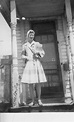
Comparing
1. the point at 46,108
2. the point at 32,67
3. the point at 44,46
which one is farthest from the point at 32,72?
the point at 44,46

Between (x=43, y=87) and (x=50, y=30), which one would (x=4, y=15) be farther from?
(x=43, y=87)

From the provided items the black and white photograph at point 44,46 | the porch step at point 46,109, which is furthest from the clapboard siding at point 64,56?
the porch step at point 46,109

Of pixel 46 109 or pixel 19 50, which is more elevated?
pixel 19 50

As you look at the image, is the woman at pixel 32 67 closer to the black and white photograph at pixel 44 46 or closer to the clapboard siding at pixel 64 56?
the black and white photograph at pixel 44 46

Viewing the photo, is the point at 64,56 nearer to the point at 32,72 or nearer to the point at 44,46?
the point at 44,46

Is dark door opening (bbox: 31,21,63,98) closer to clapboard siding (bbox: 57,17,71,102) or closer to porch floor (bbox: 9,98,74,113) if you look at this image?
clapboard siding (bbox: 57,17,71,102)

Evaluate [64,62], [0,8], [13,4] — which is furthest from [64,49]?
[0,8]

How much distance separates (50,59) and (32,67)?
1926 millimetres

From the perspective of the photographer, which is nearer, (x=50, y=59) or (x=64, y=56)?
(x=64, y=56)

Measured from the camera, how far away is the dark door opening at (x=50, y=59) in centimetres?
461

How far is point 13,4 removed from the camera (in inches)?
158

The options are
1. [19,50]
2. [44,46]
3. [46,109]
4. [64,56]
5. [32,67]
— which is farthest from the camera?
Result: [44,46]

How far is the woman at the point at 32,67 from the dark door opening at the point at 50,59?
1622 millimetres

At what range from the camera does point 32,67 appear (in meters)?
3.01
